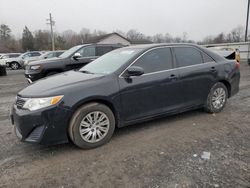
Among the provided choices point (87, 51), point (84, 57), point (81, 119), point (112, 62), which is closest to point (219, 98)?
point (112, 62)

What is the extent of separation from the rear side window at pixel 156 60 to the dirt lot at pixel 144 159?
1.16 meters

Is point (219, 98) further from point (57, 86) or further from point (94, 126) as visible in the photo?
point (57, 86)

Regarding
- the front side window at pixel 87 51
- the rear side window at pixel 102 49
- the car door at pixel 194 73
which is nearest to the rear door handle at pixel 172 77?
the car door at pixel 194 73

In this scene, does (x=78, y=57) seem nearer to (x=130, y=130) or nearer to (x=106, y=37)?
(x=130, y=130)

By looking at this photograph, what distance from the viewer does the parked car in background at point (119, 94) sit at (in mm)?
2926

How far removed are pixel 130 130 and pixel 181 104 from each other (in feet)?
3.80

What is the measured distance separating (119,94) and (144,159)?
3.60 feet

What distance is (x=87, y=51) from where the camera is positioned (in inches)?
326

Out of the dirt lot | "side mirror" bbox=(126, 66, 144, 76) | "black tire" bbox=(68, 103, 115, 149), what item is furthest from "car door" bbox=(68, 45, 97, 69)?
"black tire" bbox=(68, 103, 115, 149)

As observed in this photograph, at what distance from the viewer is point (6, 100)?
6633 millimetres

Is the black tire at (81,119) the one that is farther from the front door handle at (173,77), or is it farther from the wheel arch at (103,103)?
the front door handle at (173,77)

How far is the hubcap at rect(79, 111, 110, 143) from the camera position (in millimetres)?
3156

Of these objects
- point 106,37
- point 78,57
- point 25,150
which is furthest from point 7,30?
point 25,150

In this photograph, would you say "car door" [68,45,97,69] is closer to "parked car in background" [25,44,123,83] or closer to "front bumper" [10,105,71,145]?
"parked car in background" [25,44,123,83]
